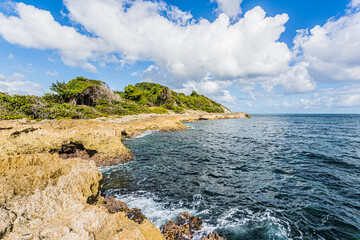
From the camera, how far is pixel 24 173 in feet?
16.8

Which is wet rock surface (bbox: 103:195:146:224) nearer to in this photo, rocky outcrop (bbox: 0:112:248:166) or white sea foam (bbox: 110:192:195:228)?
white sea foam (bbox: 110:192:195:228)

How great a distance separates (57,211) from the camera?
13.4 ft

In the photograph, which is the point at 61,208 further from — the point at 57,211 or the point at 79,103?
the point at 79,103

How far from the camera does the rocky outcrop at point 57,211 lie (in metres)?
3.31

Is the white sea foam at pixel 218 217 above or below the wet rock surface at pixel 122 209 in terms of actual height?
below

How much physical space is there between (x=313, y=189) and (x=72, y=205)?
12.1 m

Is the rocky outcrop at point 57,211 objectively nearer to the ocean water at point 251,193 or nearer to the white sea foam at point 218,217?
the white sea foam at point 218,217

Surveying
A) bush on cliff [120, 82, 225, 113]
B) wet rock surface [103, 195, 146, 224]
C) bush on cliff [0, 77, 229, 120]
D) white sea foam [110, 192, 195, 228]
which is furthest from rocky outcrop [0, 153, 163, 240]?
bush on cliff [120, 82, 225, 113]

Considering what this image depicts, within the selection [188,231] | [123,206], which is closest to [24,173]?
[123,206]

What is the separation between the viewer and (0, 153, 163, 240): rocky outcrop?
3.31 metres

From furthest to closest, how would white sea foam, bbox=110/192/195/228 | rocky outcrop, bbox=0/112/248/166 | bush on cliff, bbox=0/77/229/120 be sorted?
bush on cliff, bbox=0/77/229/120, rocky outcrop, bbox=0/112/248/166, white sea foam, bbox=110/192/195/228

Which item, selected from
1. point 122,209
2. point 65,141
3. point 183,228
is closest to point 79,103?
point 65,141

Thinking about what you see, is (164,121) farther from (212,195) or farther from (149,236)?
(149,236)

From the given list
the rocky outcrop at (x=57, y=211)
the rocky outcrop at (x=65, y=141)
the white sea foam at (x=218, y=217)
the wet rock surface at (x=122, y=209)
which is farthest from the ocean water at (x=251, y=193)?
the rocky outcrop at (x=57, y=211)
